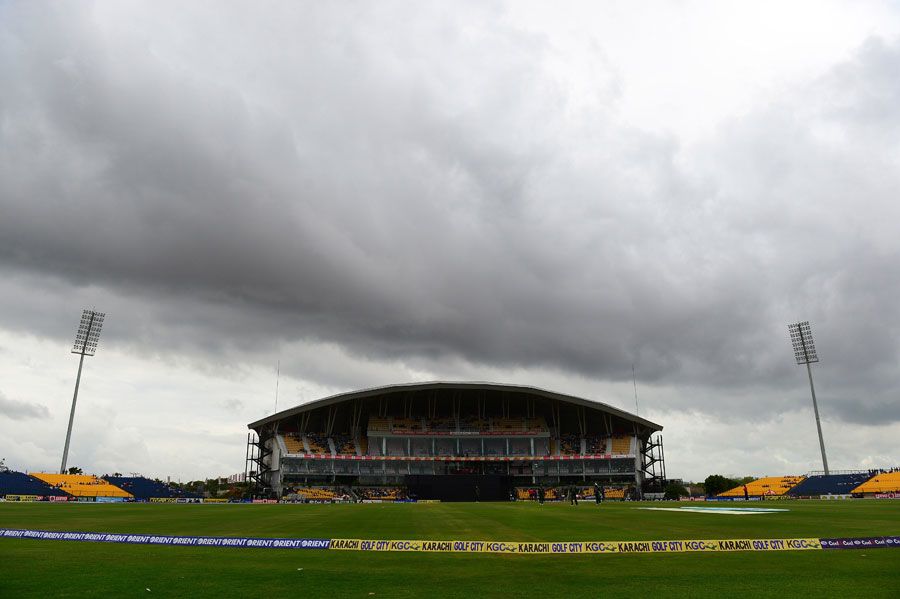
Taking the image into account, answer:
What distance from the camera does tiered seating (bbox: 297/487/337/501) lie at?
291ft

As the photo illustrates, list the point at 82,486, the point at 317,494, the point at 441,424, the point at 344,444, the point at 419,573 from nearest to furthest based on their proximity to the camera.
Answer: the point at 419,573 < the point at 82,486 < the point at 317,494 < the point at 344,444 < the point at 441,424

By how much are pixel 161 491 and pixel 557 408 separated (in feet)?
210

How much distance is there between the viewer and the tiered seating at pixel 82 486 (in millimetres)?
74312

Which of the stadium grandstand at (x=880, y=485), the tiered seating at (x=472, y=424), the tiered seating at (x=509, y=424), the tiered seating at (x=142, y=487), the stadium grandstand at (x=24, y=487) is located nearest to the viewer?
the stadium grandstand at (x=24, y=487)

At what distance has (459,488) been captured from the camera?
266ft

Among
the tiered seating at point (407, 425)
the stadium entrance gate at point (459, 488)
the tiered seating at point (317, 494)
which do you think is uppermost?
the tiered seating at point (407, 425)

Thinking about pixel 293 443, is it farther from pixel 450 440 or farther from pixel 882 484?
pixel 882 484

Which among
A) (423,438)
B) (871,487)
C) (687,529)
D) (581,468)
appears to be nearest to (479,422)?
(423,438)

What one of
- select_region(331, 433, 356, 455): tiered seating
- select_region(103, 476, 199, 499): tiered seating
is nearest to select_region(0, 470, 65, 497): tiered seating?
select_region(103, 476, 199, 499): tiered seating

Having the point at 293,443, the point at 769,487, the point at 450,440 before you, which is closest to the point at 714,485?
the point at 769,487

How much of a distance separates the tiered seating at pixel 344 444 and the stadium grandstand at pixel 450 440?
17cm

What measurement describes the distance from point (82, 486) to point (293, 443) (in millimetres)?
31650

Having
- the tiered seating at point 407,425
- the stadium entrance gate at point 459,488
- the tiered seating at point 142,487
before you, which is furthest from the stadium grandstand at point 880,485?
the tiered seating at point 142,487

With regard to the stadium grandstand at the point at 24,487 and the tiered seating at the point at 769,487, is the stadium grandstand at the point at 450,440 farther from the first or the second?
the stadium grandstand at the point at 24,487
